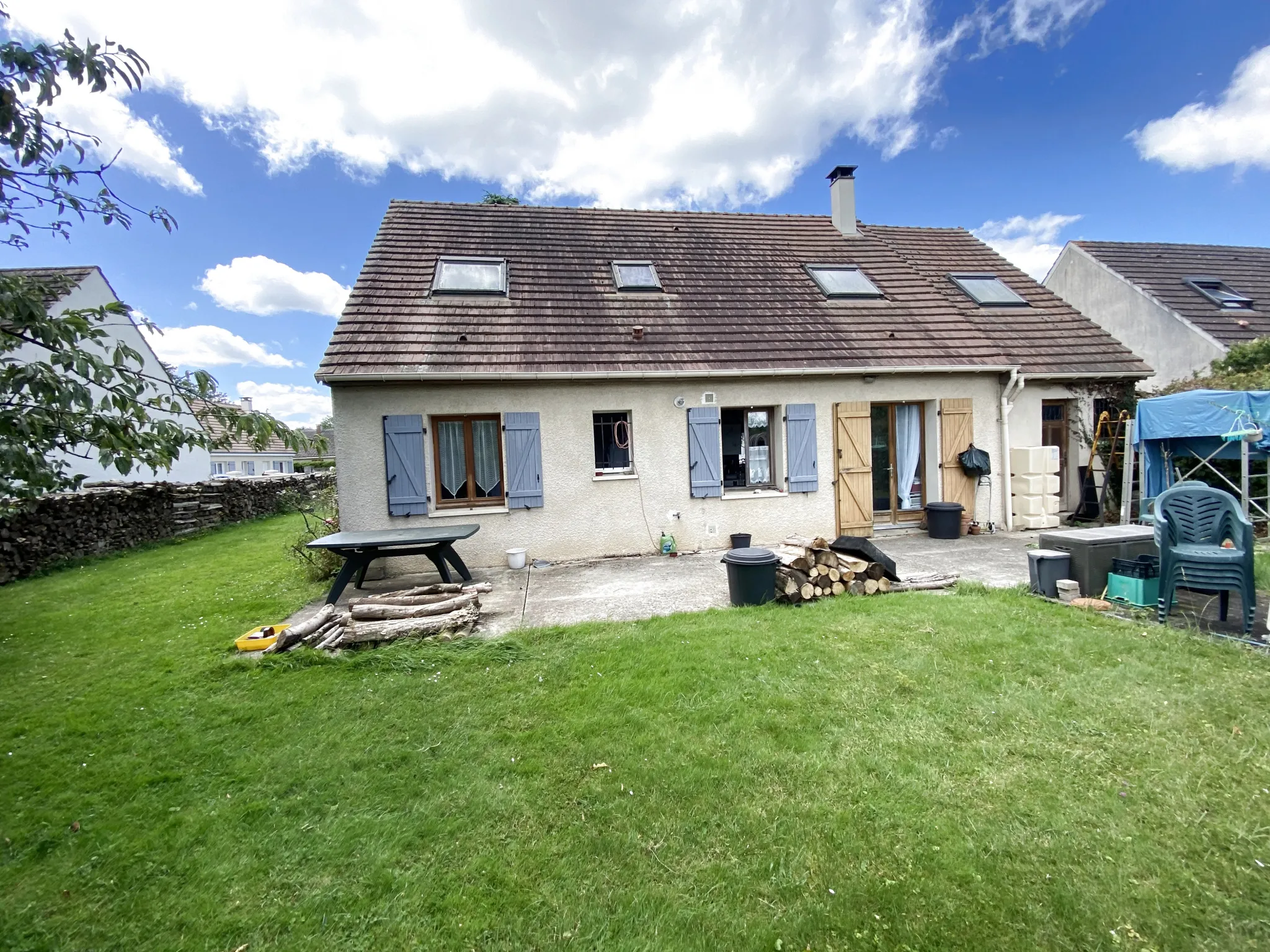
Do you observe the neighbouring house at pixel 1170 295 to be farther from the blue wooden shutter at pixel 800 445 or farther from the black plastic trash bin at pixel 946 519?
Result: the blue wooden shutter at pixel 800 445

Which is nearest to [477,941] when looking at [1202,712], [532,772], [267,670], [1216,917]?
[532,772]

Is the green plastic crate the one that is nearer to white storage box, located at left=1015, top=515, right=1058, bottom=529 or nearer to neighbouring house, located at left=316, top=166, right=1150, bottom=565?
neighbouring house, located at left=316, top=166, right=1150, bottom=565

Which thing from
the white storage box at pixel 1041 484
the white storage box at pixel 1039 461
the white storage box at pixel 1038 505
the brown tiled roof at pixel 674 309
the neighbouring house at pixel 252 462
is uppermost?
the brown tiled roof at pixel 674 309

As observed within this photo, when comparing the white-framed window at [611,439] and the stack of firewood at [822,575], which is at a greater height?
the white-framed window at [611,439]

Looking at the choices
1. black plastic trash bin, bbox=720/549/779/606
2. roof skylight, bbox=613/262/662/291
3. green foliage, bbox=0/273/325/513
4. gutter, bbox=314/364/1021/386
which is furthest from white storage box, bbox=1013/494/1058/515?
green foliage, bbox=0/273/325/513

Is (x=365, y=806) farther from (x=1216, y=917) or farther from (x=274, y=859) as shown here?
(x=1216, y=917)

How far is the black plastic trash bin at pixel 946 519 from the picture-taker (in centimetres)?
884

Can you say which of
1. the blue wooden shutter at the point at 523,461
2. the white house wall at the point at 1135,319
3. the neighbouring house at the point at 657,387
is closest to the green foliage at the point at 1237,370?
the white house wall at the point at 1135,319

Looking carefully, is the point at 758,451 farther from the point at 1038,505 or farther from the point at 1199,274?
the point at 1199,274

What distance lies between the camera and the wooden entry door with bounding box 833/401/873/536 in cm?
902

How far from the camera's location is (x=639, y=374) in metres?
8.18

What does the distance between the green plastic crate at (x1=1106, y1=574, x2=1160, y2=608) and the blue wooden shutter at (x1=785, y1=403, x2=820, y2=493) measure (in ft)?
13.8

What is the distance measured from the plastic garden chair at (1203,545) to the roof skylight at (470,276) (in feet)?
29.8

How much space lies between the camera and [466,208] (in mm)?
11078
